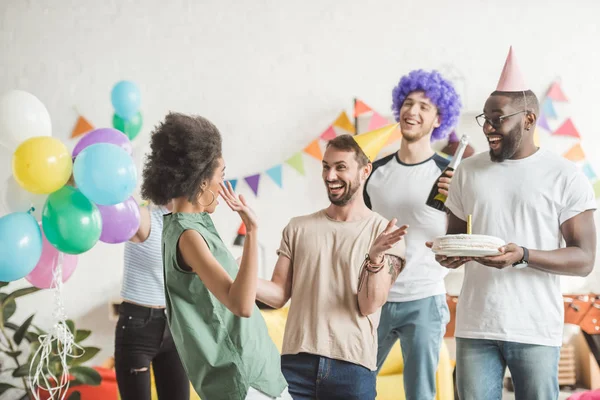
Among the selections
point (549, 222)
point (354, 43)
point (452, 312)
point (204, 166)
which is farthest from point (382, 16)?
point (204, 166)

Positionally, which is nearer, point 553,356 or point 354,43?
point 553,356

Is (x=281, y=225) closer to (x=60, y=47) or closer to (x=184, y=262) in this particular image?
(x=60, y=47)

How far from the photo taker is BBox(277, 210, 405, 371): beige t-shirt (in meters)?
1.73

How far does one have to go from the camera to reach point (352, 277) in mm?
1779

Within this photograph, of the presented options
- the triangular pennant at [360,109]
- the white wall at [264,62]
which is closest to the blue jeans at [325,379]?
the white wall at [264,62]

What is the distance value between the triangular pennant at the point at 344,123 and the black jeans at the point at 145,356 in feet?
5.91

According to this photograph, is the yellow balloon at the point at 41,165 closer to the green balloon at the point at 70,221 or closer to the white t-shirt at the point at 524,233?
the green balloon at the point at 70,221

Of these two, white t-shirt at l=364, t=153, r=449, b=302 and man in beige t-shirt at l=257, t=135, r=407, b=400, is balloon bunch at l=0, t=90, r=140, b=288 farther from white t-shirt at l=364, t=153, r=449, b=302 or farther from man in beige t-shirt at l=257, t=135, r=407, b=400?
white t-shirt at l=364, t=153, r=449, b=302

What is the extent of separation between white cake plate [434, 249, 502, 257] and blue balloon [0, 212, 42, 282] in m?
1.18

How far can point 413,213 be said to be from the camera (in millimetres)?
2318

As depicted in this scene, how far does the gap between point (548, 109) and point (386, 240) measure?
2.46m

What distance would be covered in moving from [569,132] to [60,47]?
114 inches

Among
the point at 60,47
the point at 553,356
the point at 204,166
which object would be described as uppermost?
the point at 60,47

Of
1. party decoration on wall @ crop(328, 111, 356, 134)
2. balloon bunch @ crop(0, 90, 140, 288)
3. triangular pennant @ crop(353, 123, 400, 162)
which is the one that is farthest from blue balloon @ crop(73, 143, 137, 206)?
party decoration on wall @ crop(328, 111, 356, 134)
